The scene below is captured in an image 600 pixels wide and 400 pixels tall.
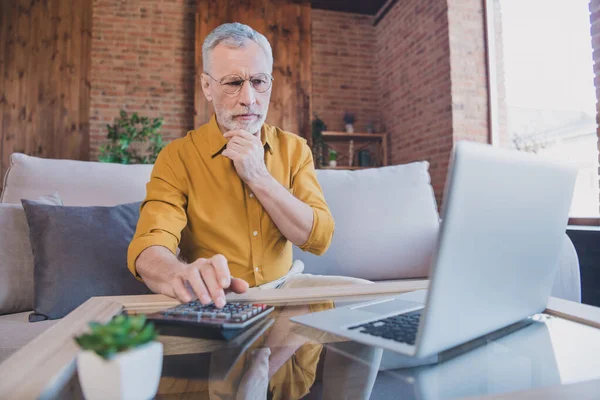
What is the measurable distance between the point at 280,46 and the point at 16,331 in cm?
422

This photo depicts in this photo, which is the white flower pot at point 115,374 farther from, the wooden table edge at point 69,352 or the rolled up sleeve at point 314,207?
the rolled up sleeve at point 314,207

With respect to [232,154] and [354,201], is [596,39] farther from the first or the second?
[232,154]

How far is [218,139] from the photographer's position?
4.52 ft

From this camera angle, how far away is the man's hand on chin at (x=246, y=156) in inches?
47.4

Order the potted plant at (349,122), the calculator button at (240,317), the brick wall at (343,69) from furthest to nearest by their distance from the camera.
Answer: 1. the brick wall at (343,69)
2. the potted plant at (349,122)
3. the calculator button at (240,317)

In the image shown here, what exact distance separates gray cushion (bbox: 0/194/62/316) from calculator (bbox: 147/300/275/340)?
2.89 feet

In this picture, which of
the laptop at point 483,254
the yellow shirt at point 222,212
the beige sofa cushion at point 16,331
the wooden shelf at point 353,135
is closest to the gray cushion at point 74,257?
the beige sofa cushion at point 16,331

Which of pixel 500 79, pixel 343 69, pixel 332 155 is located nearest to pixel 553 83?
pixel 500 79

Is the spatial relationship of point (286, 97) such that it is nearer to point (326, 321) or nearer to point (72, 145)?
point (72, 145)

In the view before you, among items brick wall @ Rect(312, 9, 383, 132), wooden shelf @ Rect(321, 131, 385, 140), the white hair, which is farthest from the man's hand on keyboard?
brick wall @ Rect(312, 9, 383, 132)

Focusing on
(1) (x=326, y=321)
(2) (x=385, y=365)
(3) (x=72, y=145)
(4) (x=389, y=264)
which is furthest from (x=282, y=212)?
(3) (x=72, y=145)

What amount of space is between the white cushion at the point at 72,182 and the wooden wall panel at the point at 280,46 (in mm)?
2978

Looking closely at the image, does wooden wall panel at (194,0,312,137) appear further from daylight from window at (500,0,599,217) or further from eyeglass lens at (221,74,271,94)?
eyeglass lens at (221,74,271,94)

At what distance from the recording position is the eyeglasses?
1279 mm
